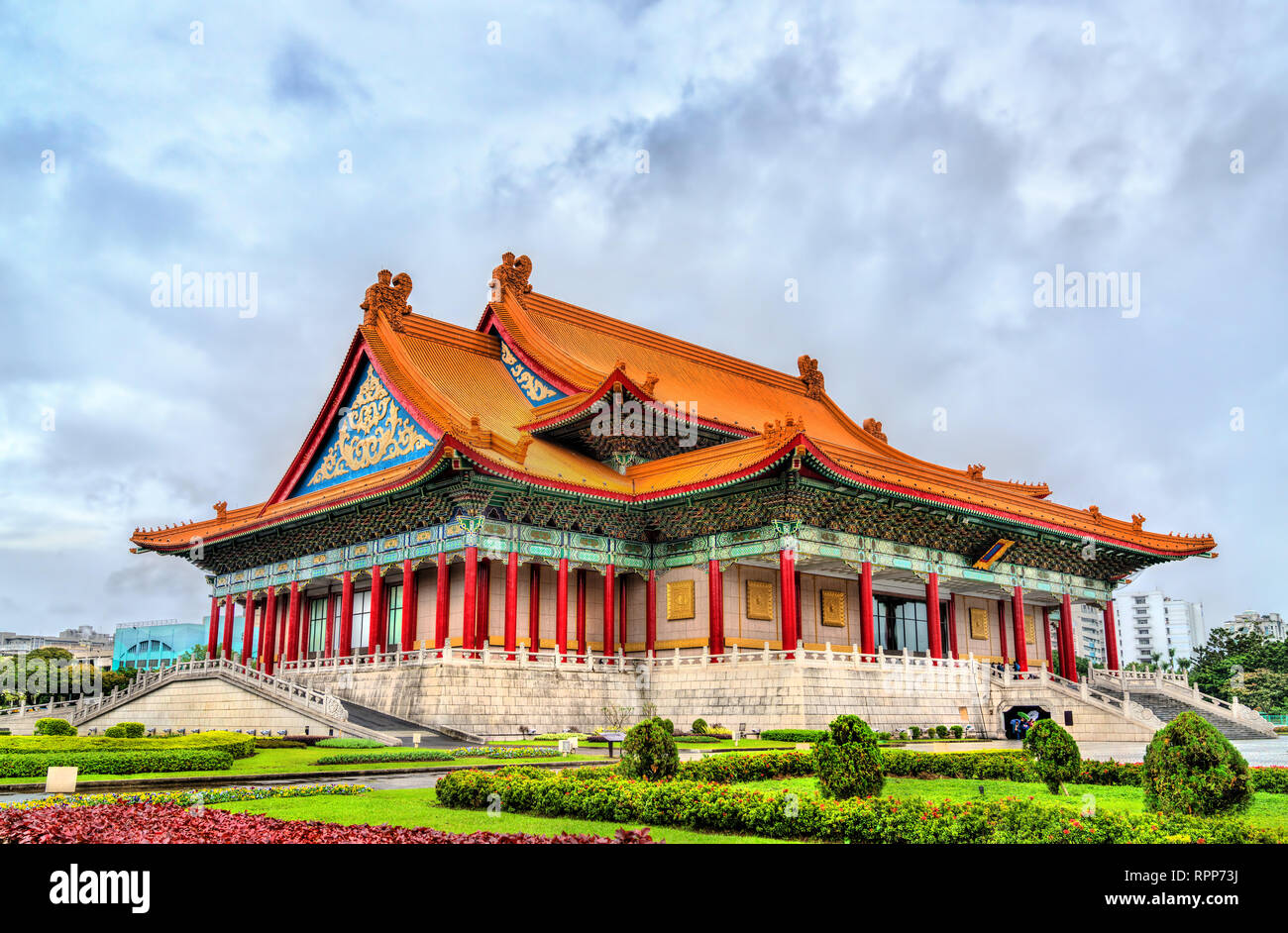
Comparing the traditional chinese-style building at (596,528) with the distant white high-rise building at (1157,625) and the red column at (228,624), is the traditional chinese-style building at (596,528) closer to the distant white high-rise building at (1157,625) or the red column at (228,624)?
the red column at (228,624)

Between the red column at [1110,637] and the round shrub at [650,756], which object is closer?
the round shrub at [650,756]

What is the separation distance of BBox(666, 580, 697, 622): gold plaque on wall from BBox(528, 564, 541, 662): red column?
420 cm

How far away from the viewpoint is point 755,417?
41969mm

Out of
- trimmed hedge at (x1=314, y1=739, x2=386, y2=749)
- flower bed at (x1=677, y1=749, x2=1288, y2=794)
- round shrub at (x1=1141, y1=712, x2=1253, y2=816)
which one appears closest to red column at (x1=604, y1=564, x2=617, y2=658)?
trimmed hedge at (x1=314, y1=739, x2=386, y2=749)

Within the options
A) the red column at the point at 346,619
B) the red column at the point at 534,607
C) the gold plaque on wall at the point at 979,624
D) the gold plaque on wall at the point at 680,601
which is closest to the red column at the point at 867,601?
the gold plaque on wall at the point at 680,601

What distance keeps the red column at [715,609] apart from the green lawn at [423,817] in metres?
18.0

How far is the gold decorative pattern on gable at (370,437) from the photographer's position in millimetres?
35594

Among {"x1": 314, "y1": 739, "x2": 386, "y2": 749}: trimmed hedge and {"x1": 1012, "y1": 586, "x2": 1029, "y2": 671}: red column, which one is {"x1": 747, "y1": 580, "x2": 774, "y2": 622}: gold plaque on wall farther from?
{"x1": 314, "y1": 739, "x2": 386, "y2": 749}: trimmed hedge

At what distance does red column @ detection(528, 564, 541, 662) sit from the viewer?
3262 cm

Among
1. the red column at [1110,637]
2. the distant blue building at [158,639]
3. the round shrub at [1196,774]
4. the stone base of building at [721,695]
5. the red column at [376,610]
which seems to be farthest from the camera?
the distant blue building at [158,639]

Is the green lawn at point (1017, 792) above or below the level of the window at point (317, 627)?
below
